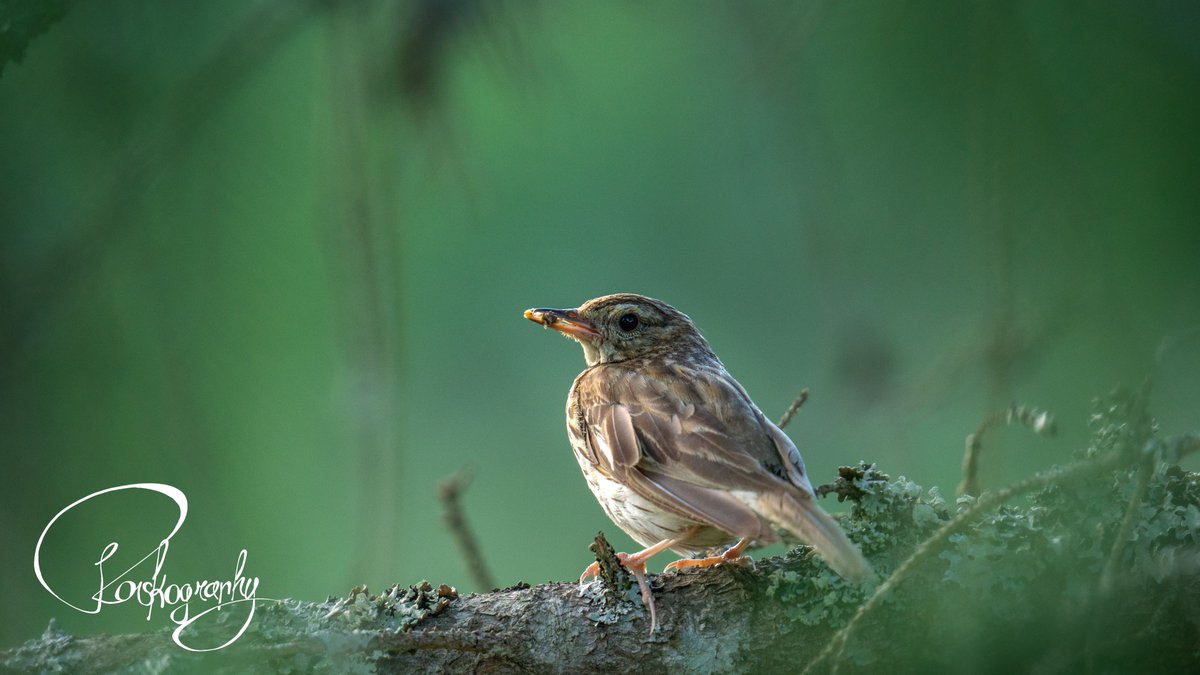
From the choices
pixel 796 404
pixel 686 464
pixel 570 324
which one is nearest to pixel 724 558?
pixel 686 464

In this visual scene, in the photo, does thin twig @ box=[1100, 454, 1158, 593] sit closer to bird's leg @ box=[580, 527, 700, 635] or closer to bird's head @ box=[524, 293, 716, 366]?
bird's leg @ box=[580, 527, 700, 635]

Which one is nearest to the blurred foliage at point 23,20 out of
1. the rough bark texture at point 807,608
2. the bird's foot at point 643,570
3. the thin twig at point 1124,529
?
the rough bark texture at point 807,608

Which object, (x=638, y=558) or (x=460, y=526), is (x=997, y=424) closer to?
(x=638, y=558)

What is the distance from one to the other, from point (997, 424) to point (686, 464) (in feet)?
3.96

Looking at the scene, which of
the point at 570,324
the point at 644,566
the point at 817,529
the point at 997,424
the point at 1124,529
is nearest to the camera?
the point at 1124,529

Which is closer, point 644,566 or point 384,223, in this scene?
point 384,223

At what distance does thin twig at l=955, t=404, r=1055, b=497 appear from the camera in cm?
209

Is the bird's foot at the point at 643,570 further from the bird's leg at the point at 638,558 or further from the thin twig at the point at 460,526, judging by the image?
the thin twig at the point at 460,526

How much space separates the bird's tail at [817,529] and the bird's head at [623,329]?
5.88 feet

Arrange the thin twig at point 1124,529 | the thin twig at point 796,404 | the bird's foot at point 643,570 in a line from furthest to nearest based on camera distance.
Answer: the thin twig at point 796,404 → the bird's foot at point 643,570 → the thin twig at point 1124,529
